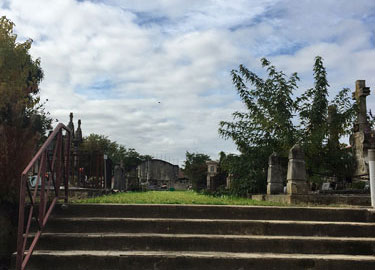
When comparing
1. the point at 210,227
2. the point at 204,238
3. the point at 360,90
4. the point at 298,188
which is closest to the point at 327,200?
the point at 298,188

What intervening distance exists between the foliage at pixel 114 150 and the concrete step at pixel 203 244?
107 feet

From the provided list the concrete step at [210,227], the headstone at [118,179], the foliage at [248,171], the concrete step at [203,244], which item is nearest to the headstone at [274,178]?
the foliage at [248,171]

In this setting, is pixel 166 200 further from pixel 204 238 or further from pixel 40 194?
pixel 40 194

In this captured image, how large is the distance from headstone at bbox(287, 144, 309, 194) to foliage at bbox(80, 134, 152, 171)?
101 ft

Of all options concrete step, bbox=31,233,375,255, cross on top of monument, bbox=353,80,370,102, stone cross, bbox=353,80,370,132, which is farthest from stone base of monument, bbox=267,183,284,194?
cross on top of monument, bbox=353,80,370,102

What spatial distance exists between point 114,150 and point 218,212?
189 feet

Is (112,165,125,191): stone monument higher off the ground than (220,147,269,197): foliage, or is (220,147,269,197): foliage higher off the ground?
(220,147,269,197): foliage

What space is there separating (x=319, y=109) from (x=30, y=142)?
10844 millimetres

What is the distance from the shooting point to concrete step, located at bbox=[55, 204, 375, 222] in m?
5.96

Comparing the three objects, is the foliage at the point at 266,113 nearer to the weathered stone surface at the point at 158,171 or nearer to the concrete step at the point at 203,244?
the concrete step at the point at 203,244

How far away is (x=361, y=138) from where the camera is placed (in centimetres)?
1509

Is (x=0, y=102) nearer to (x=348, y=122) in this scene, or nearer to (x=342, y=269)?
(x=342, y=269)

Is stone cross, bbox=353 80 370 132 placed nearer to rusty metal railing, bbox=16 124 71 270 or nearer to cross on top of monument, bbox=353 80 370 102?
cross on top of monument, bbox=353 80 370 102

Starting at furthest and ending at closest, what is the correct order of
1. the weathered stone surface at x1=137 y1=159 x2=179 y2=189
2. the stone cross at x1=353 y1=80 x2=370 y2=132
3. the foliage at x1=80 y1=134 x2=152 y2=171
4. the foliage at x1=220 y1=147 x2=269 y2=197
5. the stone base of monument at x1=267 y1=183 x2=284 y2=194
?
the weathered stone surface at x1=137 y1=159 x2=179 y2=189 → the foliage at x1=80 y1=134 x2=152 y2=171 → the stone cross at x1=353 y1=80 x2=370 y2=132 → the foliage at x1=220 y1=147 x2=269 y2=197 → the stone base of monument at x1=267 y1=183 x2=284 y2=194
